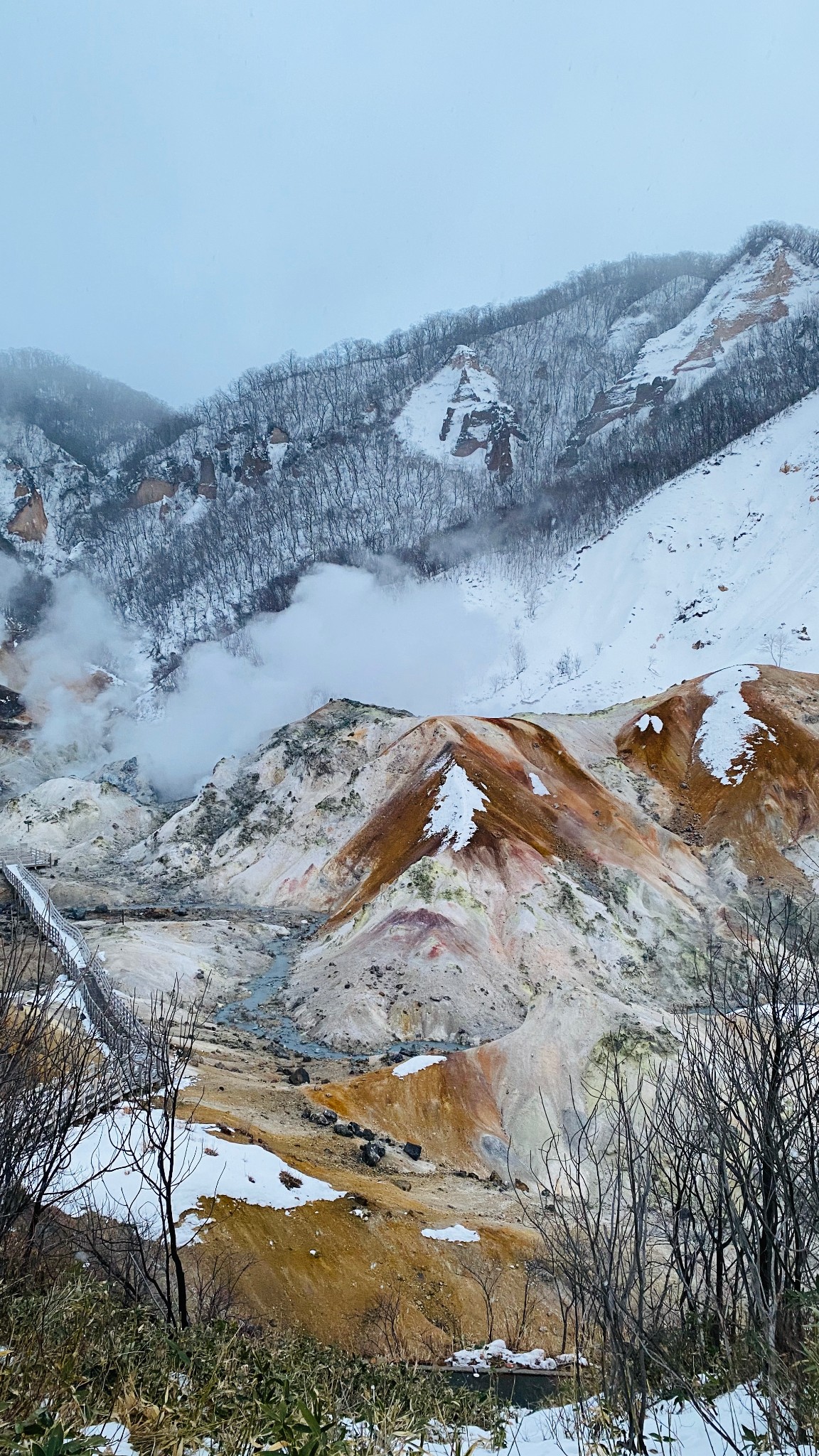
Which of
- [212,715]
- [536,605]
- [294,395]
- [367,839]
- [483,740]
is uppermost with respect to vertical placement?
[294,395]

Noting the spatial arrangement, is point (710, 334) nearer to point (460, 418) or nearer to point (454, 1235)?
point (460, 418)

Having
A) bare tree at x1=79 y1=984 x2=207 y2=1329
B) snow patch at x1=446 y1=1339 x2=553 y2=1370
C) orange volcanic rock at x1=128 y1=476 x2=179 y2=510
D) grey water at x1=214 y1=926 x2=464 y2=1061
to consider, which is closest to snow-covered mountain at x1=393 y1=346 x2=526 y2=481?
orange volcanic rock at x1=128 y1=476 x2=179 y2=510

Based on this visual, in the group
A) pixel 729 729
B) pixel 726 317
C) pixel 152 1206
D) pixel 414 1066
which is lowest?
pixel 414 1066

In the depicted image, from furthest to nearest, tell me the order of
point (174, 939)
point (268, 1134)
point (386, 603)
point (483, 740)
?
point (386, 603), point (483, 740), point (174, 939), point (268, 1134)

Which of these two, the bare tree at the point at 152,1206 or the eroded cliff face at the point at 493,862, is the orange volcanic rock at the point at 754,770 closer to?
the eroded cliff face at the point at 493,862

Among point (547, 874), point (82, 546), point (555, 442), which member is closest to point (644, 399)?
point (555, 442)

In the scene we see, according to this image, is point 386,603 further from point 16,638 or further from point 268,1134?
point 268,1134

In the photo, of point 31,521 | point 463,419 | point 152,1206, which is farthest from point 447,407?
point 152,1206
